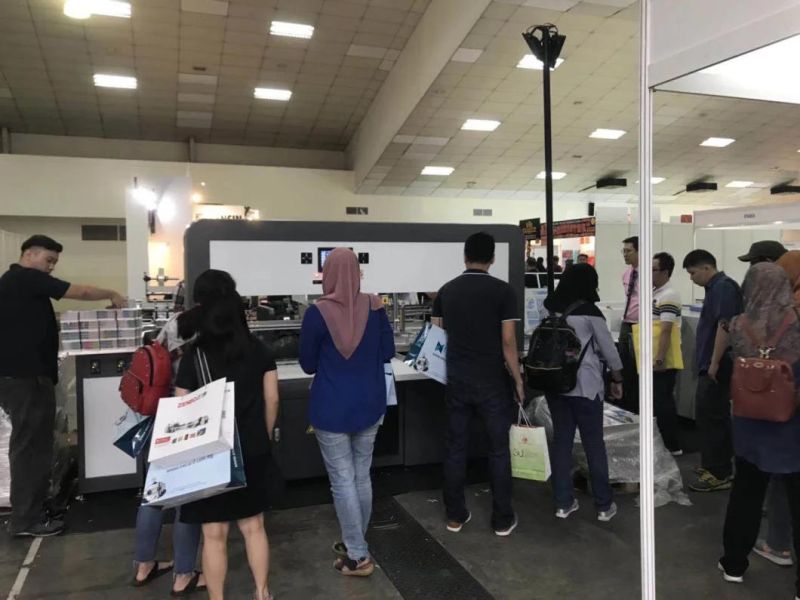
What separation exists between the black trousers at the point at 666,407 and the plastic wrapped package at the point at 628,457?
1.29ft

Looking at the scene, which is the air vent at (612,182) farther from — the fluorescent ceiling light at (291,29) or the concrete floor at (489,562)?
the concrete floor at (489,562)

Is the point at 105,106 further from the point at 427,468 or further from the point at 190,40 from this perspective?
the point at 427,468

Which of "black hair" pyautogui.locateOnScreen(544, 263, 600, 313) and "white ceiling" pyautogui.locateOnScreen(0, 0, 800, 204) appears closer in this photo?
"black hair" pyautogui.locateOnScreen(544, 263, 600, 313)

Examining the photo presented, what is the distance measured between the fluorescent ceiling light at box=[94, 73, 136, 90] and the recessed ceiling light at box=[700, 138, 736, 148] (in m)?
10.6

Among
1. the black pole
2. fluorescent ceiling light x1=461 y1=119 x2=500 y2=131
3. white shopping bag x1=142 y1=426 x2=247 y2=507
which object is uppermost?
fluorescent ceiling light x1=461 y1=119 x2=500 y2=131

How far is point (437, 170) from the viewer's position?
12.6 metres

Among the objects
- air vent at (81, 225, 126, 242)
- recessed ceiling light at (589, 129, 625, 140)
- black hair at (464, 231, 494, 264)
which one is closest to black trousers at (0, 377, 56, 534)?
black hair at (464, 231, 494, 264)

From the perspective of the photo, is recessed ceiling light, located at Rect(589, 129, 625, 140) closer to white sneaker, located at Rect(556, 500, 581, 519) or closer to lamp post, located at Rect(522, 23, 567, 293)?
lamp post, located at Rect(522, 23, 567, 293)

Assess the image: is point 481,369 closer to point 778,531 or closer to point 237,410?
point 237,410

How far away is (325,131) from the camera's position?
42.5ft

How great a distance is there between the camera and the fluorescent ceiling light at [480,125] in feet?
33.3

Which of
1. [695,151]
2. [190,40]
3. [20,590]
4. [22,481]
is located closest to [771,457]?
[20,590]

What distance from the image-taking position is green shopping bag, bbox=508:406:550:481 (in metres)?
2.94

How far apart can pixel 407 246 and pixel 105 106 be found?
9818 millimetres
